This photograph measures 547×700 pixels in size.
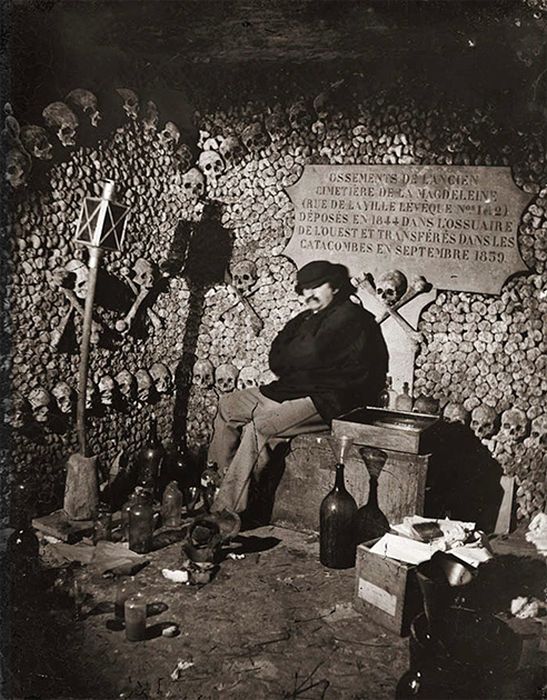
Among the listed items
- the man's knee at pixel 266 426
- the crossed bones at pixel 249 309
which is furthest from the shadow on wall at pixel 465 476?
the crossed bones at pixel 249 309

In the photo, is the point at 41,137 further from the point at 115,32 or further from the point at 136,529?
the point at 136,529

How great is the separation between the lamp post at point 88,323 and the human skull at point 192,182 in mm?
835

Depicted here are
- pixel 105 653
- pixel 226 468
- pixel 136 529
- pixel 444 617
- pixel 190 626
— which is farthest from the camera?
pixel 226 468

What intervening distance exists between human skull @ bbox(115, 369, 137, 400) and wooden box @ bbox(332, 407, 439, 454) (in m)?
1.52

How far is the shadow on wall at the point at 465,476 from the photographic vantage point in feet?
13.5

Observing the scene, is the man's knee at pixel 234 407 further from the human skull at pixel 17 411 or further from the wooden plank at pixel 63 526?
the human skull at pixel 17 411

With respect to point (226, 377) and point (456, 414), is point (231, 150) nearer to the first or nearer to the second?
point (226, 377)

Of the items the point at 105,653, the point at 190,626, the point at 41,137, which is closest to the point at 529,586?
the point at 190,626

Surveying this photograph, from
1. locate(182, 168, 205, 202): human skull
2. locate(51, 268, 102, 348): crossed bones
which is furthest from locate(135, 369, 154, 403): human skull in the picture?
locate(182, 168, 205, 202): human skull

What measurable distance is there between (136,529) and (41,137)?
2326mm

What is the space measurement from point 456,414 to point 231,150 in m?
2.45

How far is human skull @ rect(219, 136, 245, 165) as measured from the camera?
184 inches

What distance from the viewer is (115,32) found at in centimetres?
387

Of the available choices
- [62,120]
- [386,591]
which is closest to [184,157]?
[62,120]
